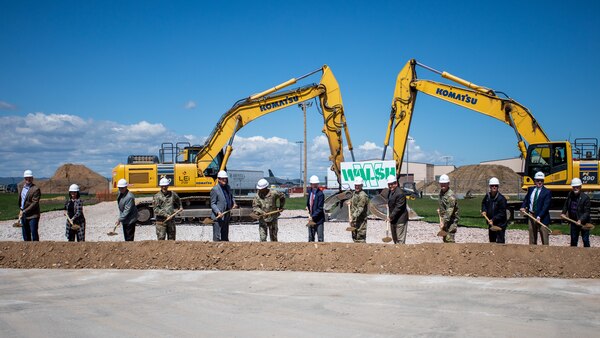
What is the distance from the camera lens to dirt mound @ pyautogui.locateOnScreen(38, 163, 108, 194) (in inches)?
2594

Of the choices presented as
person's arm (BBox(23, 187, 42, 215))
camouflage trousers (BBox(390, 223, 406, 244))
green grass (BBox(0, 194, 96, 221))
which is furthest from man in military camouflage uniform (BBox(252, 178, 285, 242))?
green grass (BBox(0, 194, 96, 221))

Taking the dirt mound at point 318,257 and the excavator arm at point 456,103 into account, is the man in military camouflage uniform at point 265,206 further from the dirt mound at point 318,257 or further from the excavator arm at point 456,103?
the excavator arm at point 456,103

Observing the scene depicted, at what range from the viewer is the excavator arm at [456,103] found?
66.1ft

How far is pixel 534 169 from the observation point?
65.1ft

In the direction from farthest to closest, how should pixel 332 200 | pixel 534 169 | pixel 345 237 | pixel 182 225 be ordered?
pixel 332 200 < pixel 182 225 < pixel 534 169 < pixel 345 237

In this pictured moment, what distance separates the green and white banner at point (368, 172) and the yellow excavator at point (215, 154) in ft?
1.71

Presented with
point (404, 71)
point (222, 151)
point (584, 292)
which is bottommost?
point (584, 292)

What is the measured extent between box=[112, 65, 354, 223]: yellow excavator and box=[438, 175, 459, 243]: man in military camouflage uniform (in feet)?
37.0

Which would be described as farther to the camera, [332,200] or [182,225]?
[332,200]

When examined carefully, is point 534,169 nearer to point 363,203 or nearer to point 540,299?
point 363,203

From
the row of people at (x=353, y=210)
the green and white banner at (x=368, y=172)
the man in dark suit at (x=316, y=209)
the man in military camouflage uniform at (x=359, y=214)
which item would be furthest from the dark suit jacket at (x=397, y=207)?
the green and white banner at (x=368, y=172)

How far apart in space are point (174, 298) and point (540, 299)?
17.0 ft

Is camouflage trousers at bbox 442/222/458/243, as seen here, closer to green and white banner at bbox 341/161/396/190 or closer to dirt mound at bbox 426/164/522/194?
green and white banner at bbox 341/161/396/190

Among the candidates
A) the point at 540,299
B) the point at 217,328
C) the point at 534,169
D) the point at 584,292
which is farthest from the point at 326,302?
the point at 534,169
